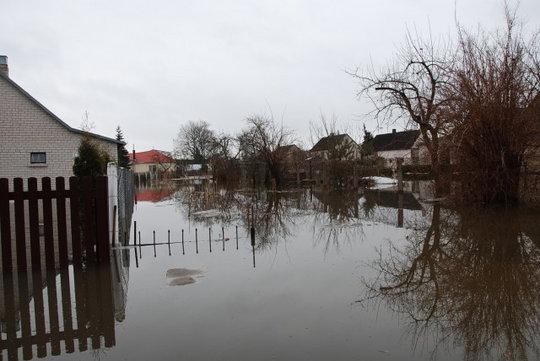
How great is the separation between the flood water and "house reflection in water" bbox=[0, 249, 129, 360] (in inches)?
1.2

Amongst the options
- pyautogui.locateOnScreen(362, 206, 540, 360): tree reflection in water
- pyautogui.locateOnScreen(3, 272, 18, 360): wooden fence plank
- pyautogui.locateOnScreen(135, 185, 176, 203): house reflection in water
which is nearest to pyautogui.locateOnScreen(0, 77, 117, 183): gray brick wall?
pyautogui.locateOnScreen(135, 185, 176, 203): house reflection in water

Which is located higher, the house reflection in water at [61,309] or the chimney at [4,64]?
the chimney at [4,64]

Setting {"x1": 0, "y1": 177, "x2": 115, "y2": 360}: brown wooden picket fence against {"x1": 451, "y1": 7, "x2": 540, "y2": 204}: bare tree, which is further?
{"x1": 451, "y1": 7, "x2": 540, "y2": 204}: bare tree

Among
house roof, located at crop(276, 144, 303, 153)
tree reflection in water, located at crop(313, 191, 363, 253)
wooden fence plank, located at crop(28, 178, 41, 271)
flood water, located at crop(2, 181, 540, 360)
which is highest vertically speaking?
house roof, located at crop(276, 144, 303, 153)

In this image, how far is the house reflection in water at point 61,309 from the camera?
169 inches

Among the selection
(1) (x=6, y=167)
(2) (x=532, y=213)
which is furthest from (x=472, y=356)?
(1) (x=6, y=167)

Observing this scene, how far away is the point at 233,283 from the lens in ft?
20.5

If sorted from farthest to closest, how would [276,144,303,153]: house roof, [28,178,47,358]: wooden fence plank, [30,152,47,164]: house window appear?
[276,144,303,153]: house roof, [30,152,47,164]: house window, [28,178,47,358]: wooden fence plank

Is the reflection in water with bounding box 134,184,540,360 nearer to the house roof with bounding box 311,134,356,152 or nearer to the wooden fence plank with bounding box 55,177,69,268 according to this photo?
the wooden fence plank with bounding box 55,177,69,268

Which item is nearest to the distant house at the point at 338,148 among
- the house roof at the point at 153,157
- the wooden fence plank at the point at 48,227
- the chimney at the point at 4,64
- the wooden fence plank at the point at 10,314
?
the chimney at the point at 4,64

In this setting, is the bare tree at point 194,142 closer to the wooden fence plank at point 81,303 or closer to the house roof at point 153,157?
the house roof at point 153,157

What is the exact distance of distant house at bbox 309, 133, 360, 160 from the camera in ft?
97.6

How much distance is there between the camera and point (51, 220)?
7.00 meters

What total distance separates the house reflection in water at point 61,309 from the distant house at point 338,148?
23646 millimetres
